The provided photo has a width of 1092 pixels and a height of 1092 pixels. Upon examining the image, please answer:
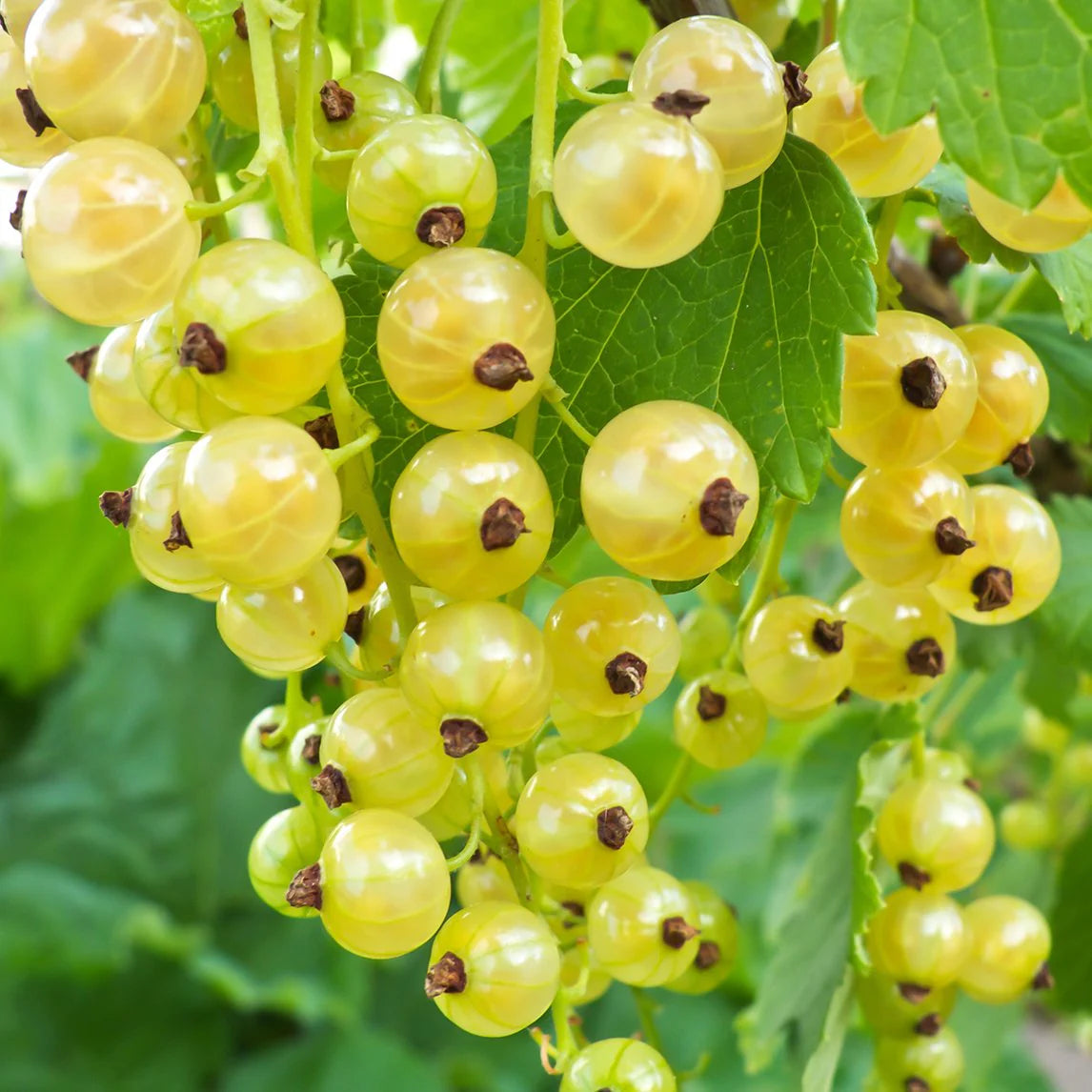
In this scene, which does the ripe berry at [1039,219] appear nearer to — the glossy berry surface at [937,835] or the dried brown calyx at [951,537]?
the dried brown calyx at [951,537]

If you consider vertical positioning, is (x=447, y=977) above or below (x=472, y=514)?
below

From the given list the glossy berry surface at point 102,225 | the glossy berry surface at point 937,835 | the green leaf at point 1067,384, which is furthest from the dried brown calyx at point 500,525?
the green leaf at point 1067,384

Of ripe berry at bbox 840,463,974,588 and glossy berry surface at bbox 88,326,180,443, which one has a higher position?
ripe berry at bbox 840,463,974,588

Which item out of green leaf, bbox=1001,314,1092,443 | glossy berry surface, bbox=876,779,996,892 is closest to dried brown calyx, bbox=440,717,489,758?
glossy berry surface, bbox=876,779,996,892

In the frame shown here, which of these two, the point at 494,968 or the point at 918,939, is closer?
the point at 494,968

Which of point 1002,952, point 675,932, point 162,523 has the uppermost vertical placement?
point 162,523

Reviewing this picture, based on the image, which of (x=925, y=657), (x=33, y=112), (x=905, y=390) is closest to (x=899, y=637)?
(x=925, y=657)

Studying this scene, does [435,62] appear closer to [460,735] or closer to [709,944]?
[460,735]

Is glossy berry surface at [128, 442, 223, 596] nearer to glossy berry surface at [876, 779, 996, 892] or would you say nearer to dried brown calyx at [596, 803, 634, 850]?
dried brown calyx at [596, 803, 634, 850]
